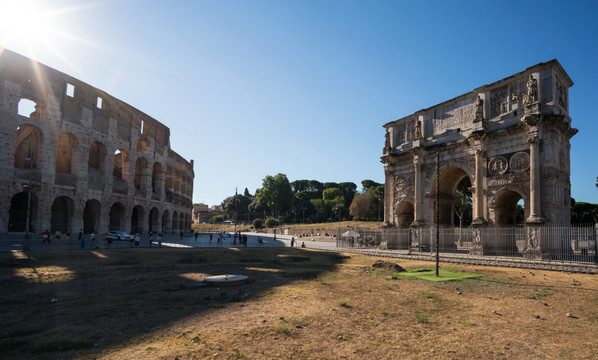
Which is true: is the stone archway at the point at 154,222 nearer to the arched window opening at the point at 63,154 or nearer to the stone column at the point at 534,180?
the arched window opening at the point at 63,154

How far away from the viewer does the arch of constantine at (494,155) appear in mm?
21141

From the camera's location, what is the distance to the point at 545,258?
19.6 m

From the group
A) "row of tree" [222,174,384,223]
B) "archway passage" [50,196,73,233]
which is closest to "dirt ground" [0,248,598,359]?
"archway passage" [50,196,73,233]

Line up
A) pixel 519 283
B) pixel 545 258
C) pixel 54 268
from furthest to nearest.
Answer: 1. pixel 545 258
2. pixel 54 268
3. pixel 519 283

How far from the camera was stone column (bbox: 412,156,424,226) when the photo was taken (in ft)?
93.9

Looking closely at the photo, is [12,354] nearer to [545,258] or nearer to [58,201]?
[545,258]

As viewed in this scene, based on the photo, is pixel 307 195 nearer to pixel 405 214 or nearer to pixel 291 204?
pixel 291 204

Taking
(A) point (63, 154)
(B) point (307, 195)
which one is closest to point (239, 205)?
(B) point (307, 195)

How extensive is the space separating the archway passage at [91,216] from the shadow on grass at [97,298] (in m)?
20.4

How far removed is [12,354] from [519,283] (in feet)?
51.0

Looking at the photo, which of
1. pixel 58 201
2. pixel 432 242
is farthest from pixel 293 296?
pixel 58 201

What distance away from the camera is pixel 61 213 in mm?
35469

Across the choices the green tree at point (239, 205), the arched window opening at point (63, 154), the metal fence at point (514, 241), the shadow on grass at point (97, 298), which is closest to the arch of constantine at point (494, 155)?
the metal fence at point (514, 241)

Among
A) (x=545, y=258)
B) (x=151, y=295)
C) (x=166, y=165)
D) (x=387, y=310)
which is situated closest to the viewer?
(x=387, y=310)
